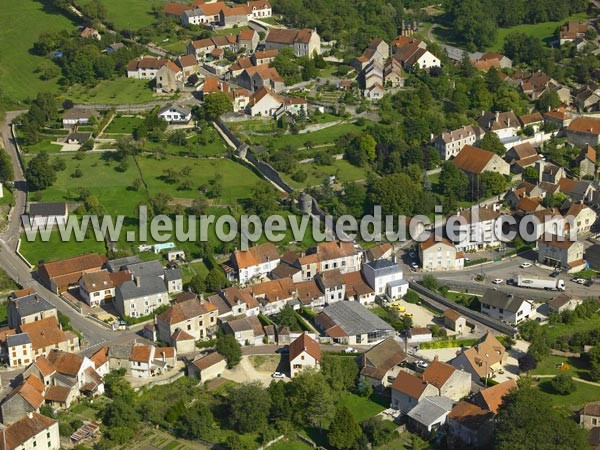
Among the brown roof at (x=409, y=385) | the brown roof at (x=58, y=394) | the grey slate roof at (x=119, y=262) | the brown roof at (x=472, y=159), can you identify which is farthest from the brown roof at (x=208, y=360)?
the brown roof at (x=472, y=159)

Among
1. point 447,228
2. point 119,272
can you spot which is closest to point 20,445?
point 119,272

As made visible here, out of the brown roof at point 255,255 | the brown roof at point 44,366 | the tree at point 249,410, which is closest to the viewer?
the tree at point 249,410

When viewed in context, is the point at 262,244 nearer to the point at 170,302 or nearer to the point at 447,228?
the point at 170,302

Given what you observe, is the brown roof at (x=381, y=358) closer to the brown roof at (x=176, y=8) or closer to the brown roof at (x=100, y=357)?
the brown roof at (x=100, y=357)

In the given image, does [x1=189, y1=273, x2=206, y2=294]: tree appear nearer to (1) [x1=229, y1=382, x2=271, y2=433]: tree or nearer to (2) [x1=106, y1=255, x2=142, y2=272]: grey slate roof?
(2) [x1=106, y1=255, x2=142, y2=272]: grey slate roof

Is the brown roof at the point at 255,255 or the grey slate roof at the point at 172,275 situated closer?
the grey slate roof at the point at 172,275

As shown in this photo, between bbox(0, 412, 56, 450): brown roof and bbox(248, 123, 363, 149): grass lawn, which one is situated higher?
bbox(248, 123, 363, 149): grass lawn

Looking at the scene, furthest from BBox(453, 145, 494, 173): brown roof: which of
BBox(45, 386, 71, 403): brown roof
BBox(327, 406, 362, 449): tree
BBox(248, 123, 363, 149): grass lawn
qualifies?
BBox(45, 386, 71, 403): brown roof
